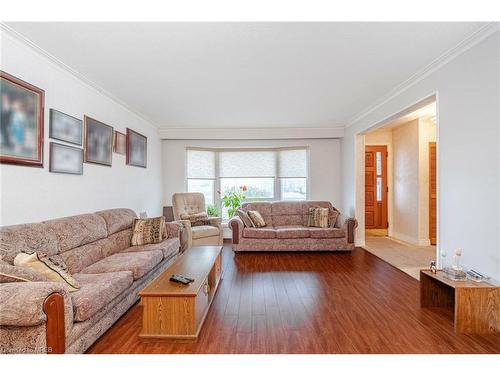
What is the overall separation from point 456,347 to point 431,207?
13.3 feet

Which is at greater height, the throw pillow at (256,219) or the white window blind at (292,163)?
the white window blind at (292,163)

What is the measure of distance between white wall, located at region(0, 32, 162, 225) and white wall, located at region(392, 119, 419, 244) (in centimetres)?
553

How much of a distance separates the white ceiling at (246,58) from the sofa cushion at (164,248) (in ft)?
7.03

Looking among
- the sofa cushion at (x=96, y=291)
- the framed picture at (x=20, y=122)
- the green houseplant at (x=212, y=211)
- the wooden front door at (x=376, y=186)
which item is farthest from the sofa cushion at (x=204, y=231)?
the wooden front door at (x=376, y=186)

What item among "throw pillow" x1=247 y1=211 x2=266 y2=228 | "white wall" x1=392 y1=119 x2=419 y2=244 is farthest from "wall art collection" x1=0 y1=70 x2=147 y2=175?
"white wall" x1=392 y1=119 x2=419 y2=244

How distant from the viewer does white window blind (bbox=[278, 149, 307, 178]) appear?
6.27m

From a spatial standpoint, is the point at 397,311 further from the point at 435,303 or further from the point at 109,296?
the point at 109,296

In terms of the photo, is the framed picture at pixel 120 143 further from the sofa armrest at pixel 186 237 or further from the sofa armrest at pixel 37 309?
the sofa armrest at pixel 37 309

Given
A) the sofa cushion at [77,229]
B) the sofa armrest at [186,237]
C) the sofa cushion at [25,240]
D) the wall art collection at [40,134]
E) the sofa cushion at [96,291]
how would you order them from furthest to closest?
the sofa armrest at [186,237] → the sofa cushion at [77,229] → the wall art collection at [40,134] → the sofa cushion at [25,240] → the sofa cushion at [96,291]

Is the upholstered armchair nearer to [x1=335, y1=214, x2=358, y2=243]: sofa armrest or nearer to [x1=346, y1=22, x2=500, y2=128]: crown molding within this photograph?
[x1=335, y1=214, x2=358, y2=243]: sofa armrest

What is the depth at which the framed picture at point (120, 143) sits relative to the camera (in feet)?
13.3

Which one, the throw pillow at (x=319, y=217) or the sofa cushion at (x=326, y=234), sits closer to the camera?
the sofa cushion at (x=326, y=234)

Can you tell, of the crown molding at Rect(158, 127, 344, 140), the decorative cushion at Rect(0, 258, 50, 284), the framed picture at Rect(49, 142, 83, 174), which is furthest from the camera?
the crown molding at Rect(158, 127, 344, 140)
